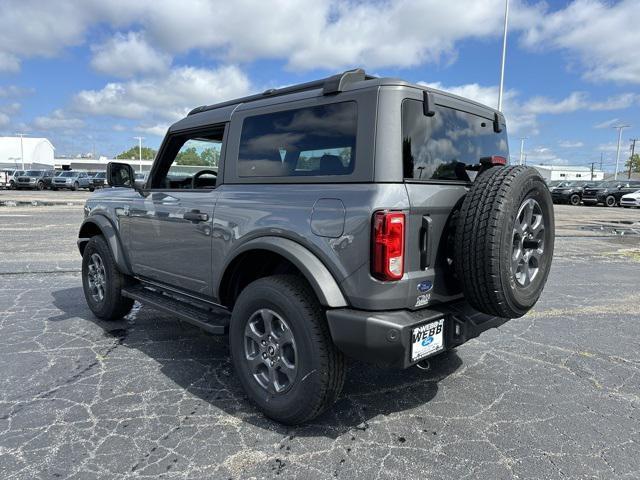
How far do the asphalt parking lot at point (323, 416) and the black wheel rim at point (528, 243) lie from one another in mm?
944

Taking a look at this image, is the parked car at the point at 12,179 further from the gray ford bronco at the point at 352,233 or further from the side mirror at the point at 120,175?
the gray ford bronco at the point at 352,233

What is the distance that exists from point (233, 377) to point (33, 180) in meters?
38.4

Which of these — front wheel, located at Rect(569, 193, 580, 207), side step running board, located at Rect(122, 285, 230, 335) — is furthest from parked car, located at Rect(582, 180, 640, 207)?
side step running board, located at Rect(122, 285, 230, 335)

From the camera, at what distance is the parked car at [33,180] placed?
115 ft

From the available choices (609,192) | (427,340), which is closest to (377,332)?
(427,340)

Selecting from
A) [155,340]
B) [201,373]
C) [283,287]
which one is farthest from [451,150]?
[155,340]

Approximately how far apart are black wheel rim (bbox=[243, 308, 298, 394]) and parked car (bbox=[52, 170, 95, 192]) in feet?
125

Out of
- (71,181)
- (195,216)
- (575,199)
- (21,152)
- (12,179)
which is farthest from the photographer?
(21,152)

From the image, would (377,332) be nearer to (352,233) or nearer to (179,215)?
(352,233)

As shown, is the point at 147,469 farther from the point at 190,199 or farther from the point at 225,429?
the point at 190,199

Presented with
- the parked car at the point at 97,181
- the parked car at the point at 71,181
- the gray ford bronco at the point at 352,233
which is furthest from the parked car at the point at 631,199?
the parked car at the point at 71,181

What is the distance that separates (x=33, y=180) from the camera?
35.1m

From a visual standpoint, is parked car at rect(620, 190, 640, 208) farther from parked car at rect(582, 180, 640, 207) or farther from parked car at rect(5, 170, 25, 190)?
parked car at rect(5, 170, 25, 190)

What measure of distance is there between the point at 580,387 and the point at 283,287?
2.42 m
